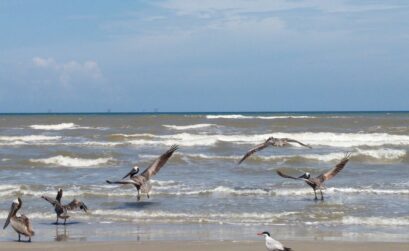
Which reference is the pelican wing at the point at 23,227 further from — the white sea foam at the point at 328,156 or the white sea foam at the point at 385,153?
the white sea foam at the point at 385,153

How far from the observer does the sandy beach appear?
348 inches

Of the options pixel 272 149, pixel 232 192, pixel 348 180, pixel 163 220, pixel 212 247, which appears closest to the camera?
pixel 212 247

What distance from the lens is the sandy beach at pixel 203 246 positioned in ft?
29.0

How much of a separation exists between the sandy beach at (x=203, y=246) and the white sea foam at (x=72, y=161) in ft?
38.1

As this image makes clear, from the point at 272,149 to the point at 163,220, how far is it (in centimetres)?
1412

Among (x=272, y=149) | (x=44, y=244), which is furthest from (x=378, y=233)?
(x=272, y=149)

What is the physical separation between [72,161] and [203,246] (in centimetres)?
1345

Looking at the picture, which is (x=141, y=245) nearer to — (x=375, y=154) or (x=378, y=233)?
(x=378, y=233)

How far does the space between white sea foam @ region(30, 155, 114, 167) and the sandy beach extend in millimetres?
11611

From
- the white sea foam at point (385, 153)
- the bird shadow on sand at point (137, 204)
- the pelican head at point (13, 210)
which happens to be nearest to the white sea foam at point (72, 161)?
the bird shadow on sand at point (137, 204)

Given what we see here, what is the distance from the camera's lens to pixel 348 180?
16.6 metres

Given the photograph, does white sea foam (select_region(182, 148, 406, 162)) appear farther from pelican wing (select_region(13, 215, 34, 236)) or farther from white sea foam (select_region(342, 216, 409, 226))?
pelican wing (select_region(13, 215, 34, 236))

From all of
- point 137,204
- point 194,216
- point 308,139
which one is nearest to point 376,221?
point 194,216

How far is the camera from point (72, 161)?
71.9ft
